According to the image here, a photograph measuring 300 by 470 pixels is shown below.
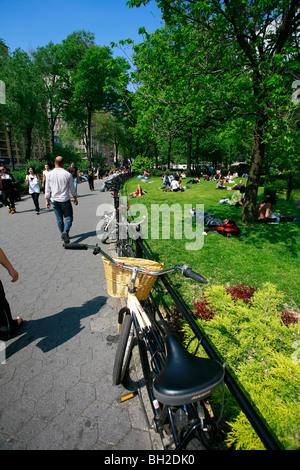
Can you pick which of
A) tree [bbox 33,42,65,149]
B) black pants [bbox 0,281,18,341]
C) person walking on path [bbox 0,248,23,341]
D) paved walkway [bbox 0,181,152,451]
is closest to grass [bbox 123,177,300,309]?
paved walkway [bbox 0,181,152,451]

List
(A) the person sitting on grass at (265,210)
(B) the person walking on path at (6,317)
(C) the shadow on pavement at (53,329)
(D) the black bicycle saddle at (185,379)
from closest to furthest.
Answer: (D) the black bicycle saddle at (185,379), (B) the person walking on path at (6,317), (C) the shadow on pavement at (53,329), (A) the person sitting on grass at (265,210)

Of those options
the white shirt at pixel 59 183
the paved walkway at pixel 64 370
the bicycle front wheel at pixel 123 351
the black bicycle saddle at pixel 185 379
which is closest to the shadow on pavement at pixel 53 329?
the paved walkway at pixel 64 370

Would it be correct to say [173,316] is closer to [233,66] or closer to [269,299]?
[269,299]

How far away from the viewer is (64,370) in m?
2.81

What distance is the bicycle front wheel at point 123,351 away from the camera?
7.79 ft

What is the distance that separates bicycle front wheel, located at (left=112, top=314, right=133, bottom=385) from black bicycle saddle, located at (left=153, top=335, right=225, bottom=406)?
839mm

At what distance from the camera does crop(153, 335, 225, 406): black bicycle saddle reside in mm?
1318

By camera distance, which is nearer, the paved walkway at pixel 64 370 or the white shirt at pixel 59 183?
the paved walkway at pixel 64 370

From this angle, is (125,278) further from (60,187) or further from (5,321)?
(60,187)

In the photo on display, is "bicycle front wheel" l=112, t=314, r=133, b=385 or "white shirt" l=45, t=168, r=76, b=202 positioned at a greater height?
"white shirt" l=45, t=168, r=76, b=202

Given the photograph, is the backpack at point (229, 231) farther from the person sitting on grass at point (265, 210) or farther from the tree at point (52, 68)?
the tree at point (52, 68)

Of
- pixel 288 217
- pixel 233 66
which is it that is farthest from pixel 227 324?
pixel 288 217

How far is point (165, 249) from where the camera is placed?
686cm

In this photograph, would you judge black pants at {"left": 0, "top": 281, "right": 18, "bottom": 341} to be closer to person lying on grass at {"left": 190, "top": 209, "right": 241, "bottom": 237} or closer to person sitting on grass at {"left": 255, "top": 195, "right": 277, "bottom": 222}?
person lying on grass at {"left": 190, "top": 209, "right": 241, "bottom": 237}
